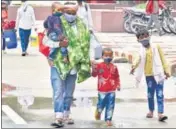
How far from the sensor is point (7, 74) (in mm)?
15039

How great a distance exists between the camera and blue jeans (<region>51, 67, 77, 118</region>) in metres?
9.38

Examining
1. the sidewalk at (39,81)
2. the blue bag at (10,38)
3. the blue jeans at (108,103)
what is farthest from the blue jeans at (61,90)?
the blue bag at (10,38)

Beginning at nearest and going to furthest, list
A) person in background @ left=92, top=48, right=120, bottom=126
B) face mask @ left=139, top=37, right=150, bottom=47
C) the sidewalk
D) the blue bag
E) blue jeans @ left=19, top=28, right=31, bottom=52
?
person in background @ left=92, top=48, right=120, bottom=126 < face mask @ left=139, top=37, right=150, bottom=47 < the sidewalk < the blue bag < blue jeans @ left=19, top=28, right=31, bottom=52

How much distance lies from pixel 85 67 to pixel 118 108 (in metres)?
1.92

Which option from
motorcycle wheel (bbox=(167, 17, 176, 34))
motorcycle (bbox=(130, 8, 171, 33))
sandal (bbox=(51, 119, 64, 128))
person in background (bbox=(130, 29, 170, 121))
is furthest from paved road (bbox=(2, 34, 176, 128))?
motorcycle (bbox=(130, 8, 171, 33))

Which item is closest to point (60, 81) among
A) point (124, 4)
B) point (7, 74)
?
point (7, 74)

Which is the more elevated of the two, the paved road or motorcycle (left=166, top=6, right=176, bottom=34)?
the paved road

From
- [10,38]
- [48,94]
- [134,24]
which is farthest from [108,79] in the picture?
[134,24]

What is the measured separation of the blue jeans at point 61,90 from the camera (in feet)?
30.8

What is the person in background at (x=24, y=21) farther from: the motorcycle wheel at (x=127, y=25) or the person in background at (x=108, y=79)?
the person in background at (x=108, y=79)

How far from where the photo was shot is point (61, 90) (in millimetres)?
9414

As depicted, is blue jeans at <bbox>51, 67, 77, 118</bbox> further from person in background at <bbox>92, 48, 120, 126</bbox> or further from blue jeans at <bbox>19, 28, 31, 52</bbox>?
blue jeans at <bbox>19, 28, 31, 52</bbox>

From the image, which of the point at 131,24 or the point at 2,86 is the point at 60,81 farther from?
the point at 131,24

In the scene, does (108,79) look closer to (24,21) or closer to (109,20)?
(24,21)
